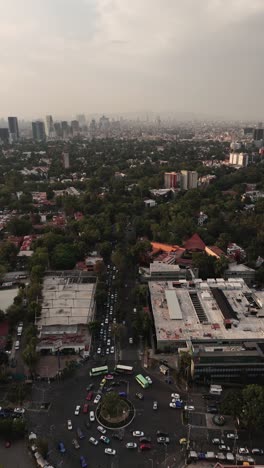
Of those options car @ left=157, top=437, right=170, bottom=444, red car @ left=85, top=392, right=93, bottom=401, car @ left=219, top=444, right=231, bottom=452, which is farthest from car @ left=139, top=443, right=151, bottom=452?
red car @ left=85, top=392, right=93, bottom=401

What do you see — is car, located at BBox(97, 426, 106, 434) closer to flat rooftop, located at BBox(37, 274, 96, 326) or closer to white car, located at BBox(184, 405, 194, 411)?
white car, located at BBox(184, 405, 194, 411)

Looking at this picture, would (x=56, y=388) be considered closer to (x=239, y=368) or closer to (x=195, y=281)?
(x=239, y=368)

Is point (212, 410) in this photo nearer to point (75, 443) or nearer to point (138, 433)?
point (138, 433)

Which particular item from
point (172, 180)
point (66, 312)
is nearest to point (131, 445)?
point (66, 312)

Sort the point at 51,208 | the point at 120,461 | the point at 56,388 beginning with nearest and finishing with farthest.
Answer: the point at 120,461 < the point at 56,388 < the point at 51,208

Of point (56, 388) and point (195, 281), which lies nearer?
point (56, 388)

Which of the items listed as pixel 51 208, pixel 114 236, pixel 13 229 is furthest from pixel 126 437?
pixel 51 208

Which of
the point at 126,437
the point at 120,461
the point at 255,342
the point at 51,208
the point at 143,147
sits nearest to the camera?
the point at 120,461
